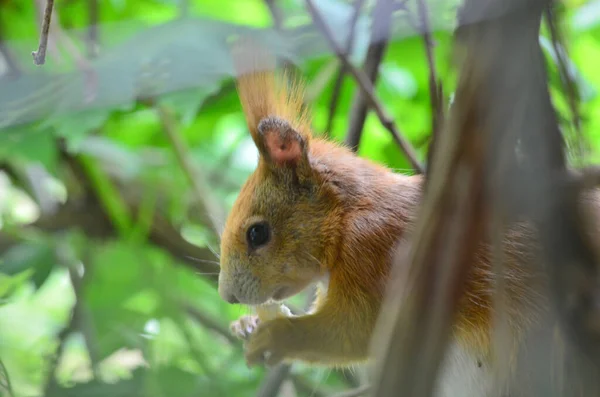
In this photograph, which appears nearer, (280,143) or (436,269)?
(436,269)

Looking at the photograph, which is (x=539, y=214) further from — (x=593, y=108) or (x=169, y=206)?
(x=169, y=206)

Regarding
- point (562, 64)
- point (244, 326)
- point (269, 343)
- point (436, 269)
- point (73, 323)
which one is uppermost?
point (562, 64)

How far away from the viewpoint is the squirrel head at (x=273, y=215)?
3.91ft

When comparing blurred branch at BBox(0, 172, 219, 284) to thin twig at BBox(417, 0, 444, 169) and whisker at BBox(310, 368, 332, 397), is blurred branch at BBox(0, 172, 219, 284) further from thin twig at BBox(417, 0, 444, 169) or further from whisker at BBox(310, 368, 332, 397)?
thin twig at BBox(417, 0, 444, 169)

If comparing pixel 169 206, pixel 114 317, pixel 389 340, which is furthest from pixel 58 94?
pixel 389 340

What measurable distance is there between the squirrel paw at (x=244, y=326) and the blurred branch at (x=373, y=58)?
360 millimetres

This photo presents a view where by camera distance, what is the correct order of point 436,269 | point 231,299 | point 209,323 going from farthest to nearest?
point 209,323 < point 231,299 < point 436,269

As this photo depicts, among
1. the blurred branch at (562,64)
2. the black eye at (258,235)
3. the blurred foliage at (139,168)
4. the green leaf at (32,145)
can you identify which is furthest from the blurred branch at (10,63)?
the blurred branch at (562,64)

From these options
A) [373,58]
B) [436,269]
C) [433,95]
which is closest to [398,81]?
[373,58]

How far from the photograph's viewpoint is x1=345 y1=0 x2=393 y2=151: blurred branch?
999 mm

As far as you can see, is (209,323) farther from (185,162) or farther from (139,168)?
(139,168)

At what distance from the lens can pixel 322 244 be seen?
1200 millimetres

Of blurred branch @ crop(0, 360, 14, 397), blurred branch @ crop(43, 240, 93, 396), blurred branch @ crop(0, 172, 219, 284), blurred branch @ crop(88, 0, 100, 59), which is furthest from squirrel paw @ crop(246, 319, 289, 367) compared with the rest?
blurred branch @ crop(88, 0, 100, 59)

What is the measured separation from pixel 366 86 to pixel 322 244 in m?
0.27
